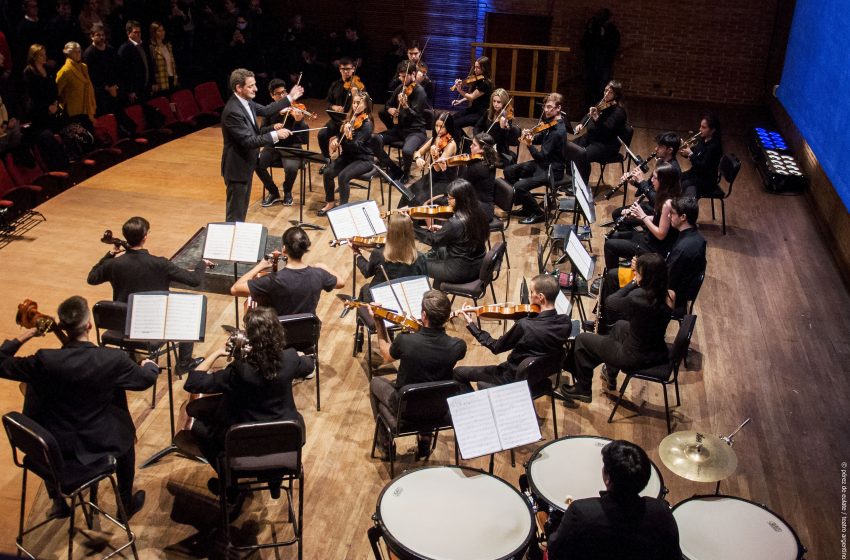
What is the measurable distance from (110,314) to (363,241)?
198 cm

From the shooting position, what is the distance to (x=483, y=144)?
7898 millimetres

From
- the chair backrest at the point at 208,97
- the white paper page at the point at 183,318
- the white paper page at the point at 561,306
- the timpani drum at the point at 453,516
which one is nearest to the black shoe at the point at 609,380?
the white paper page at the point at 561,306

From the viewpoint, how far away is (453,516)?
13.0ft

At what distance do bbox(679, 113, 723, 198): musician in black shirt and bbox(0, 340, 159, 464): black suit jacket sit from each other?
18.8 feet

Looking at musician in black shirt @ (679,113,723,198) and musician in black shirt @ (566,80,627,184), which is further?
musician in black shirt @ (566,80,627,184)

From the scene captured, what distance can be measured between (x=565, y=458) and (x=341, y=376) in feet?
7.71

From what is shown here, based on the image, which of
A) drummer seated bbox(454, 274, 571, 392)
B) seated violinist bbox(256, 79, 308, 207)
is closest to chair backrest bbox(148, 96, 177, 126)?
seated violinist bbox(256, 79, 308, 207)

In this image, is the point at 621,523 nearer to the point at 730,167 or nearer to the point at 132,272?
the point at 132,272

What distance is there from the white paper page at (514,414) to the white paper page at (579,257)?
6.03 ft

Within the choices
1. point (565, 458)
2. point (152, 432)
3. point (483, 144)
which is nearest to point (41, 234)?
point (152, 432)

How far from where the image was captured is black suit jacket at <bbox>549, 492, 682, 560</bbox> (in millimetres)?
3463

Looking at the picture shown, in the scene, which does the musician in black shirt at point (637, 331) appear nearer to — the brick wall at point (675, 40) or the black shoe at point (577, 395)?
the black shoe at point (577, 395)

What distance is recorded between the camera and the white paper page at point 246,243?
6.04m

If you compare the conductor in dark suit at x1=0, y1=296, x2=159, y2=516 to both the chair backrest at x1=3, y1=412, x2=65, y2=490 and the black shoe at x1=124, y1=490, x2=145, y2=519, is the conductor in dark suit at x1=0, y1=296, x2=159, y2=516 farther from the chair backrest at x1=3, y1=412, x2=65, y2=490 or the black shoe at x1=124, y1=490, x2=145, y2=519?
the black shoe at x1=124, y1=490, x2=145, y2=519
